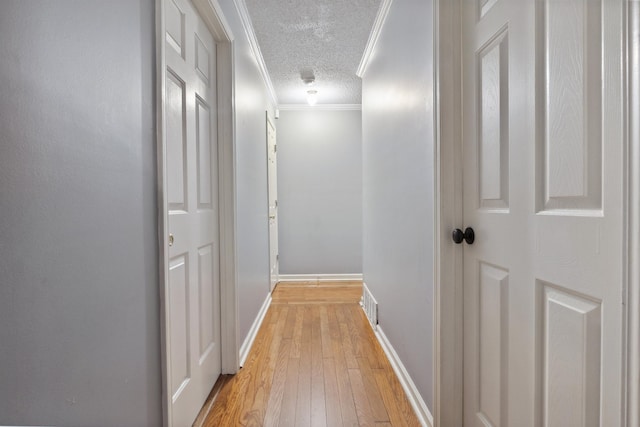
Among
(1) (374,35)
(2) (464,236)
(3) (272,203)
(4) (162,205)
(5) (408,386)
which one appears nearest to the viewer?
(4) (162,205)

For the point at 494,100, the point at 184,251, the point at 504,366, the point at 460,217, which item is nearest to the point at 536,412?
the point at 504,366

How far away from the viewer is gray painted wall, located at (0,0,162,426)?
0.56 m

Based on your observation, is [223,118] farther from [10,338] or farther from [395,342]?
[395,342]

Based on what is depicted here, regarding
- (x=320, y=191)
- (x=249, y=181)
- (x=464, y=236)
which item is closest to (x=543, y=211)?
(x=464, y=236)

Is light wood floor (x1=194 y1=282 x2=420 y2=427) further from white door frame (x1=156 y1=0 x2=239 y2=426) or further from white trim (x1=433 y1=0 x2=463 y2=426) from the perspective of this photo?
white trim (x1=433 y1=0 x2=463 y2=426)

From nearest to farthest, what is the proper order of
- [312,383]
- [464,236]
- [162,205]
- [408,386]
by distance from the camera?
[162,205]
[464,236]
[408,386]
[312,383]

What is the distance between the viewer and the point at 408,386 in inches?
66.5

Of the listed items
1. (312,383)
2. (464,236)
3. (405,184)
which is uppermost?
(405,184)

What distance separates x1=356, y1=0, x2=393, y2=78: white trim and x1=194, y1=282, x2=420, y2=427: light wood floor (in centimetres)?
223

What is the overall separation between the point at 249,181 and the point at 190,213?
1.06 metres

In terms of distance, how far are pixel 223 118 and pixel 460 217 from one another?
138 centimetres

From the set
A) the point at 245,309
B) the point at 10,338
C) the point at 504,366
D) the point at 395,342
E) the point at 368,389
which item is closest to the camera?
the point at 10,338

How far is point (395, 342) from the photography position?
200 cm

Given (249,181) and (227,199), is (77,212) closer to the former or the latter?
(227,199)
